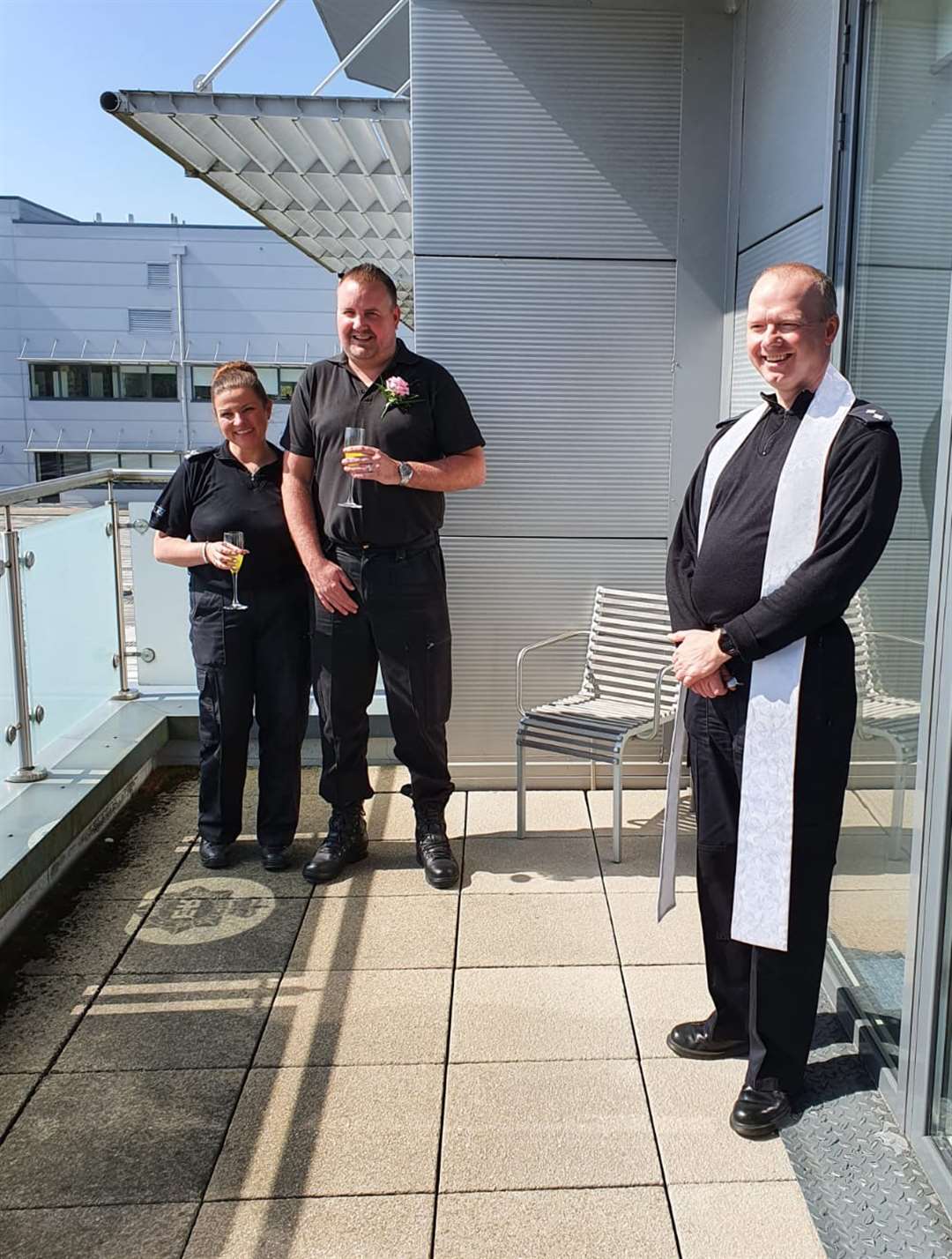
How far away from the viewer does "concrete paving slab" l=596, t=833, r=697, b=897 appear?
360 cm

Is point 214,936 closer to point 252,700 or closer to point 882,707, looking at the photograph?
point 252,700

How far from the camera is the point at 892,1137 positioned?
7.23 feet

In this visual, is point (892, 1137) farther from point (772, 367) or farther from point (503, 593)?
point (503, 593)

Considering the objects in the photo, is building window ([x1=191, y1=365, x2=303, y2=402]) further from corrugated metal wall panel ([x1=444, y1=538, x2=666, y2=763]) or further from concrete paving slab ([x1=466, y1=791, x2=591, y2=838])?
concrete paving slab ([x1=466, y1=791, x2=591, y2=838])

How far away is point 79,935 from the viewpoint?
3.25 m

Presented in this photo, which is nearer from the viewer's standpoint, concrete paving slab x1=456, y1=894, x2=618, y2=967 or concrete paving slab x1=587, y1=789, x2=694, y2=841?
concrete paving slab x1=456, y1=894, x2=618, y2=967

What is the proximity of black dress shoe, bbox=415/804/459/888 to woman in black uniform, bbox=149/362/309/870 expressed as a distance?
0.46 m

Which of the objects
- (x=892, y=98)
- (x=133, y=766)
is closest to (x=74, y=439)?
(x=133, y=766)

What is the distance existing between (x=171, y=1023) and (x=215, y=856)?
1.00 meters

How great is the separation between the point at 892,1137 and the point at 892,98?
2.38 m

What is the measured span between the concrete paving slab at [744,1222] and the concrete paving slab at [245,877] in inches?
69.1

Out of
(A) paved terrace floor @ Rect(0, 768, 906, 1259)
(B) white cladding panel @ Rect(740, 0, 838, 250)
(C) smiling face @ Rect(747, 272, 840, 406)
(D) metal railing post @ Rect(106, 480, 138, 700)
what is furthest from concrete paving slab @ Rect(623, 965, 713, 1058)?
(D) metal railing post @ Rect(106, 480, 138, 700)

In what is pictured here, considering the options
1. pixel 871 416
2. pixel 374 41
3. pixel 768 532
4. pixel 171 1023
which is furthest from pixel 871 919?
pixel 374 41

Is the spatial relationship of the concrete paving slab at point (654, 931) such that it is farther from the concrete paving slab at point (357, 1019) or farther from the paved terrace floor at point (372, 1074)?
the concrete paving slab at point (357, 1019)
